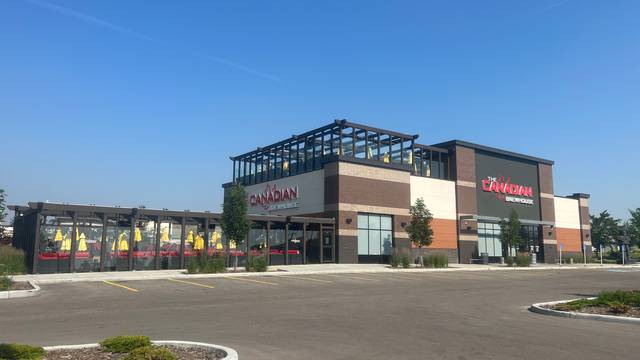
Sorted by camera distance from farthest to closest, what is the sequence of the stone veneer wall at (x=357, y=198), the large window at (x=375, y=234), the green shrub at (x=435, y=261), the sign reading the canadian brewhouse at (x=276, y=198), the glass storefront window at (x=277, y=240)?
the sign reading the canadian brewhouse at (x=276, y=198) → the large window at (x=375, y=234) → the stone veneer wall at (x=357, y=198) → the green shrub at (x=435, y=261) → the glass storefront window at (x=277, y=240)

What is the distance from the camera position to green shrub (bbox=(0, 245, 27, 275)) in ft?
80.5

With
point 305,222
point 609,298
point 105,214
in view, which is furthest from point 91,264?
point 609,298

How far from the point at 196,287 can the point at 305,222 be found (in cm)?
1744

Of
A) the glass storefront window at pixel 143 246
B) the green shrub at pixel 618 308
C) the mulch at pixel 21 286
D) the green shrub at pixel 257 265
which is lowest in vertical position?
the mulch at pixel 21 286

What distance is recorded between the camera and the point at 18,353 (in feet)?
22.3

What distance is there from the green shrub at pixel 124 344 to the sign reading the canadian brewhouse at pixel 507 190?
150 ft

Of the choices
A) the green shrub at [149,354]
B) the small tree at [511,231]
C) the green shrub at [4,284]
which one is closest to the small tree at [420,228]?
the small tree at [511,231]

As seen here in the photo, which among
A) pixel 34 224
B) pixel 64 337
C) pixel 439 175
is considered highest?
pixel 439 175

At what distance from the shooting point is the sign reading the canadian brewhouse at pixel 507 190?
49938mm

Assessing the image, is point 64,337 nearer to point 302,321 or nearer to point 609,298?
point 302,321

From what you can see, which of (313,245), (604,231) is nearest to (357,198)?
(313,245)

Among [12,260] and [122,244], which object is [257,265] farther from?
[12,260]

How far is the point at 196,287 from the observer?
20266 mm

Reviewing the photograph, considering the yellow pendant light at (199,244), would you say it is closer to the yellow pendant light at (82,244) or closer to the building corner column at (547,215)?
the yellow pendant light at (82,244)
